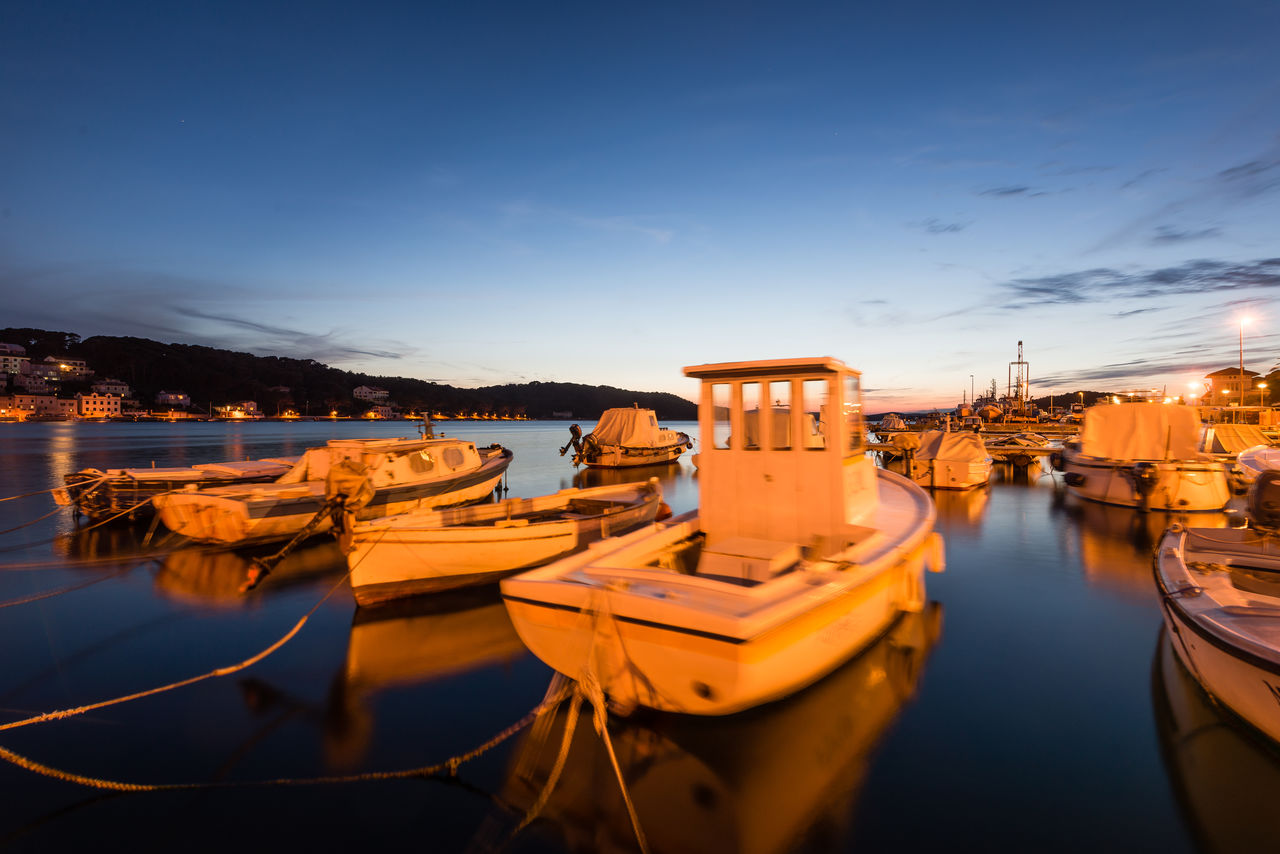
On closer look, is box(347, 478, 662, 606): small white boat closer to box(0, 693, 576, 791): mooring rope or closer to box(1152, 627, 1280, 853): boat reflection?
box(0, 693, 576, 791): mooring rope

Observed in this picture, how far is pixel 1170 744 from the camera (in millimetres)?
5395

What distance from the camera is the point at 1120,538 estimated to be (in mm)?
15047

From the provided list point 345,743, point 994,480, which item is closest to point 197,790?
point 345,743

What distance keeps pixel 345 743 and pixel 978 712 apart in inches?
269

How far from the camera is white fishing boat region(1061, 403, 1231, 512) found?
1725cm

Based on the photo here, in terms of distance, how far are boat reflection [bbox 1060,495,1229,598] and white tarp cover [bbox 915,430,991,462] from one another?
3.72m

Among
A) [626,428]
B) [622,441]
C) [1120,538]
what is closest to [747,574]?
[1120,538]

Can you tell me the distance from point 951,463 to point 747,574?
814 inches

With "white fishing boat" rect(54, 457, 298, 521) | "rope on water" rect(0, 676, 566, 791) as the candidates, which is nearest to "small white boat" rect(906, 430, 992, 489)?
"rope on water" rect(0, 676, 566, 791)

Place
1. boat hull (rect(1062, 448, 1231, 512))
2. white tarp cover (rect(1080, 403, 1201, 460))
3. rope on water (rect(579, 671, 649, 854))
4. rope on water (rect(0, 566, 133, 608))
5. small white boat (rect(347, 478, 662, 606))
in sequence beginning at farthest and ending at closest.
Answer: white tarp cover (rect(1080, 403, 1201, 460)) < boat hull (rect(1062, 448, 1231, 512)) < rope on water (rect(0, 566, 133, 608)) < small white boat (rect(347, 478, 662, 606)) < rope on water (rect(579, 671, 649, 854))

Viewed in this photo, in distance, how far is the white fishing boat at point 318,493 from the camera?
484 inches

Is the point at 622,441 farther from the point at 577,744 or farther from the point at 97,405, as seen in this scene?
the point at 97,405

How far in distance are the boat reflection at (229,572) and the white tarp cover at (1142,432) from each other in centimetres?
2411

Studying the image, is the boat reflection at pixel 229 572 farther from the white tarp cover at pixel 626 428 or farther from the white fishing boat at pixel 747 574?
the white tarp cover at pixel 626 428
